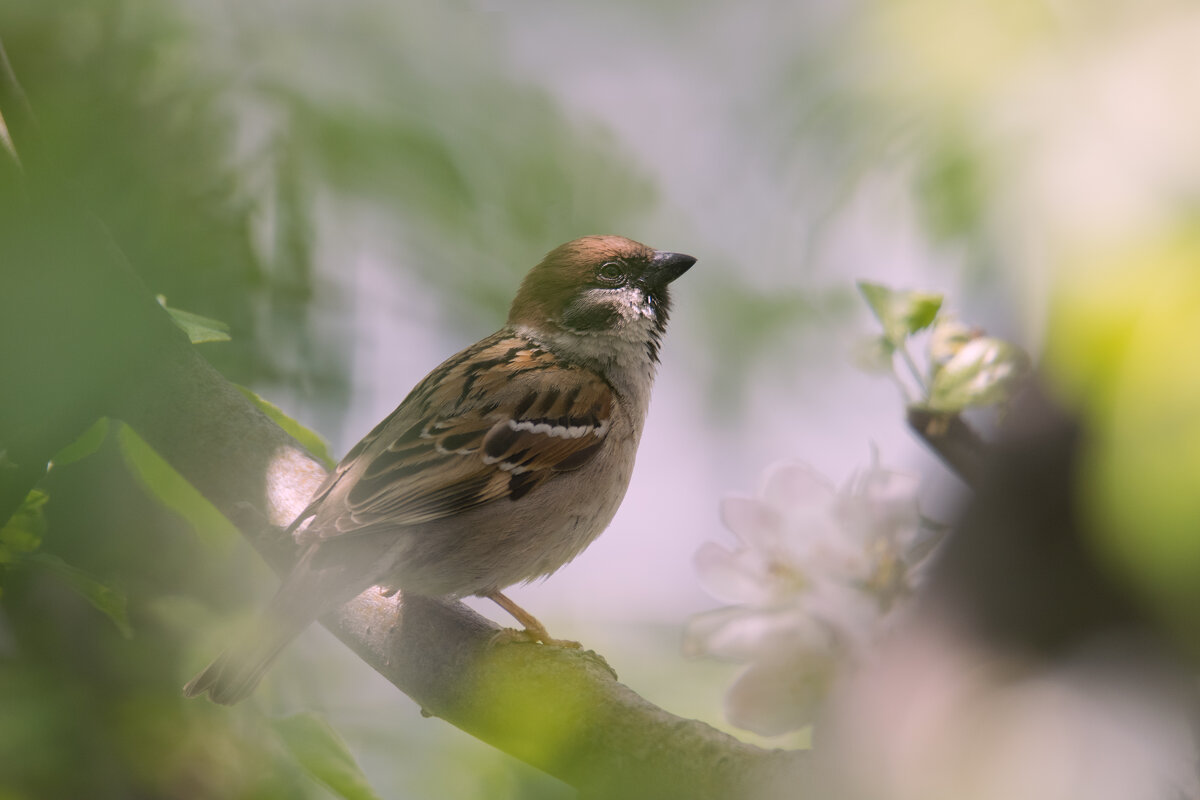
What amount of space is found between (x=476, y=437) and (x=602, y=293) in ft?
2.53

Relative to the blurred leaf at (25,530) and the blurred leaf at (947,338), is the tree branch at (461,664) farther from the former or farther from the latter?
the blurred leaf at (947,338)

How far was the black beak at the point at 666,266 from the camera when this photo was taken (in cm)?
360

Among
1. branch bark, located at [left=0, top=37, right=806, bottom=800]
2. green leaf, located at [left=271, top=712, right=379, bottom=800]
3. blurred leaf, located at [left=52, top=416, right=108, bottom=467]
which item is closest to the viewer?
branch bark, located at [left=0, top=37, right=806, bottom=800]

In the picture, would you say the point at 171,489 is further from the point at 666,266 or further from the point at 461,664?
the point at 666,266

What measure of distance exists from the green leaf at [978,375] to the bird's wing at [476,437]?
1528mm

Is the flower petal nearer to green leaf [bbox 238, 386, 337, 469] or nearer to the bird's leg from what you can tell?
the bird's leg

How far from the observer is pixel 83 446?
2268 millimetres

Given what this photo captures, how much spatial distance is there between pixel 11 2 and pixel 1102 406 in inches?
79.5

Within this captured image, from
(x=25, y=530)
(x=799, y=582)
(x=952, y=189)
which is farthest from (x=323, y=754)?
(x=952, y=189)

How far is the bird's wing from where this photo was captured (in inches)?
119

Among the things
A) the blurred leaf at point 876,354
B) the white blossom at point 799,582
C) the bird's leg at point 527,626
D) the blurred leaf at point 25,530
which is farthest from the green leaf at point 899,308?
the blurred leaf at point 25,530

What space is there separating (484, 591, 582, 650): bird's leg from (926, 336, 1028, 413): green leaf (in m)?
1.23

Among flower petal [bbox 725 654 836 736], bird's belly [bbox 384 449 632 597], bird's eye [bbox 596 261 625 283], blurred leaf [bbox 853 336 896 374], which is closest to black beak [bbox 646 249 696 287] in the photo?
bird's eye [bbox 596 261 625 283]

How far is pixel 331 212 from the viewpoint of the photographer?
2.75 meters
